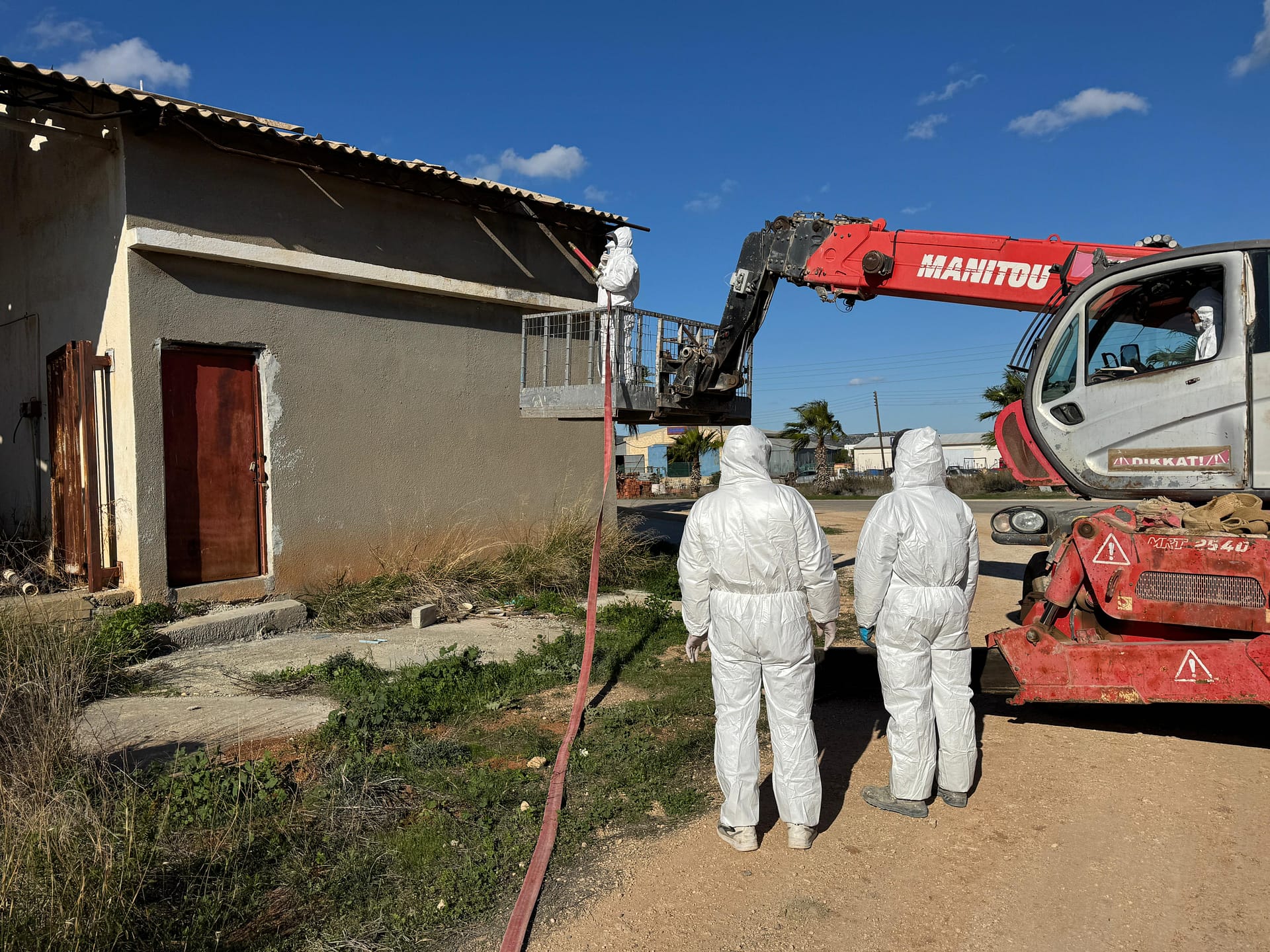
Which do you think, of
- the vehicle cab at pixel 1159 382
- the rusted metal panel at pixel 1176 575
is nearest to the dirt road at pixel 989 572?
the vehicle cab at pixel 1159 382

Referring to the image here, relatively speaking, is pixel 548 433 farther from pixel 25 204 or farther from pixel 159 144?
pixel 25 204

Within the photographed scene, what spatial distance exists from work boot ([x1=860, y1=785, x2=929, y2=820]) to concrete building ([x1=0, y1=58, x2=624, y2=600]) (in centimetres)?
601

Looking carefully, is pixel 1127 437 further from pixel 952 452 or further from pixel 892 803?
pixel 952 452

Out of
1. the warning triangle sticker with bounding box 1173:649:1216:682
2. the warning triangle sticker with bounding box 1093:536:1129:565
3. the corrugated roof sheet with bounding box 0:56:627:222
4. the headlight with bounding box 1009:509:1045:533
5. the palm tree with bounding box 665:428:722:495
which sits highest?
the corrugated roof sheet with bounding box 0:56:627:222

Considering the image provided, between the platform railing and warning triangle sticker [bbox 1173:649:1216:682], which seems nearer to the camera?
warning triangle sticker [bbox 1173:649:1216:682]

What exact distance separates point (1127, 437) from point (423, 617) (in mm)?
5825

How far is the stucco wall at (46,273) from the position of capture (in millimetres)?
7348

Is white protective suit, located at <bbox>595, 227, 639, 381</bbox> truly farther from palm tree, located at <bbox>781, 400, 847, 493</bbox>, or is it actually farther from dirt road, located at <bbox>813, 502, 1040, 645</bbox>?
palm tree, located at <bbox>781, 400, 847, 493</bbox>

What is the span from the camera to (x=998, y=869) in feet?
11.4

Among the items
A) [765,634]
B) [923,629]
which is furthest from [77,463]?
[923,629]

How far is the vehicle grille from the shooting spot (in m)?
4.16

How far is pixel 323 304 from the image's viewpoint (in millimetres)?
8359

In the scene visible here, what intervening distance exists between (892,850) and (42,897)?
10.4 ft

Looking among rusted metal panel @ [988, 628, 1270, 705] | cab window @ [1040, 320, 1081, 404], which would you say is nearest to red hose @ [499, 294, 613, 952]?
rusted metal panel @ [988, 628, 1270, 705]
